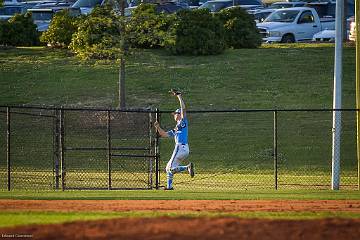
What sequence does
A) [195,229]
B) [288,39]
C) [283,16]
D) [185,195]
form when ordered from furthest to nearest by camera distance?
[288,39] → [283,16] → [185,195] → [195,229]

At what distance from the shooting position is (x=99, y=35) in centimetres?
3475

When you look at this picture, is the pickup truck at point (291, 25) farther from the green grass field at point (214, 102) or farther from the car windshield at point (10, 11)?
the car windshield at point (10, 11)

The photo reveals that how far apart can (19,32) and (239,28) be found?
9.63m

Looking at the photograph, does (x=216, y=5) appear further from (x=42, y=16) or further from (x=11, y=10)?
(x=11, y=10)

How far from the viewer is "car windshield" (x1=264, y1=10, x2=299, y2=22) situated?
4603 cm

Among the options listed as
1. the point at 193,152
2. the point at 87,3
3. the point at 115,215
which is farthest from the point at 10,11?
the point at 115,215

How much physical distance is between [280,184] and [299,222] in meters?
10.0

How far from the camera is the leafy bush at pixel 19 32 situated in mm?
42684

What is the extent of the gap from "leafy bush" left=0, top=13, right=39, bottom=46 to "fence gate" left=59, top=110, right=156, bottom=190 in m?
10.5

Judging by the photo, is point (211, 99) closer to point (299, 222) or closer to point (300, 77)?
point (300, 77)

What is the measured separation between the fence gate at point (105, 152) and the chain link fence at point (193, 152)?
27 mm

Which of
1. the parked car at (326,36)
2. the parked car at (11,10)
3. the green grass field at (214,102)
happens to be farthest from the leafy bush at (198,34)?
the parked car at (11,10)

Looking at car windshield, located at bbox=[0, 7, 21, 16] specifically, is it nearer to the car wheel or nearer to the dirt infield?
the car wheel

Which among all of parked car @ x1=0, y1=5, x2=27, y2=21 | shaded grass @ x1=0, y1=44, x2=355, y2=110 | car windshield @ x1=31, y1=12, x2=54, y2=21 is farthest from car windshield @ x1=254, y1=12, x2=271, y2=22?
parked car @ x1=0, y1=5, x2=27, y2=21
